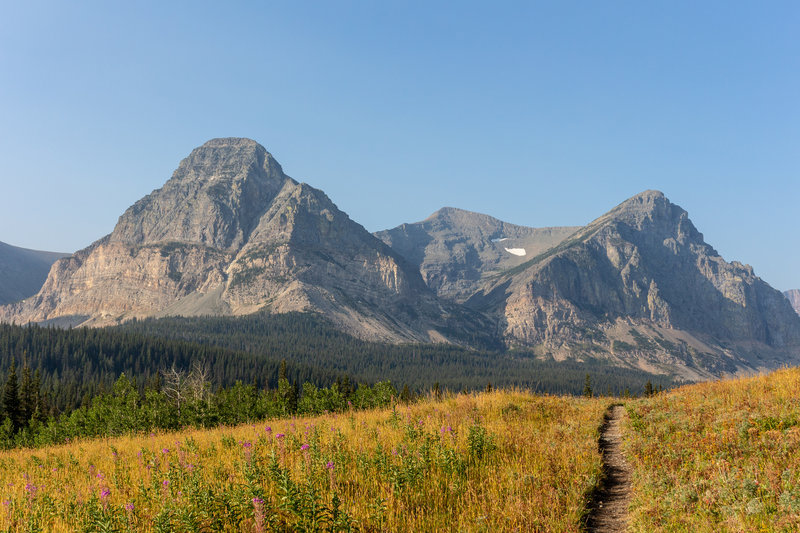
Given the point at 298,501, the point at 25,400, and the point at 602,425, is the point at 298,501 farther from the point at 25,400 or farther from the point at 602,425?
the point at 25,400

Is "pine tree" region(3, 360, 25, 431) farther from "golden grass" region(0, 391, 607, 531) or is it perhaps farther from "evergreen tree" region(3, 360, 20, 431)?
"golden grass" region(0, 391, 607, 531)

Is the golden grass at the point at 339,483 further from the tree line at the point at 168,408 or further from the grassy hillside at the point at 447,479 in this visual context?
the tree line at the point at 168,408

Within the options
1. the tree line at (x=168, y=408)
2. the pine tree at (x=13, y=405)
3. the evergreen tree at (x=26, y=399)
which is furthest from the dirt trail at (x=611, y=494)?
the evergreen tree at (x=26, y=399)

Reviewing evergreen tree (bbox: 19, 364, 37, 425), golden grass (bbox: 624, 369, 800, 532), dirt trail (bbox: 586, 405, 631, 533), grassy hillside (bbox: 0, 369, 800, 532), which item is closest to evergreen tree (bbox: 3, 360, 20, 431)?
evergreen tree (bbox: 19, 364, 37, 425)

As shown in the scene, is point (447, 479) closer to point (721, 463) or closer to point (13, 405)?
point (721, 463)

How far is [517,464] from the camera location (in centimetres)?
1021

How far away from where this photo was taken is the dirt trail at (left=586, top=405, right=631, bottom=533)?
27.0 ft

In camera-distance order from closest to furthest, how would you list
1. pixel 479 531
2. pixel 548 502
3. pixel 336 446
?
pixel 479 531, pixel 548 502, pixel 336 446

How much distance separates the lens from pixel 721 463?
30.8 ft

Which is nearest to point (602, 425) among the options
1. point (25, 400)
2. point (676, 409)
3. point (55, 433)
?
point (676, 409)

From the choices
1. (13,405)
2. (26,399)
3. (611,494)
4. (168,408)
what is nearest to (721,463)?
(611,494)

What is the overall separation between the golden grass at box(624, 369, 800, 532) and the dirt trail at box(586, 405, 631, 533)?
10.5 inches

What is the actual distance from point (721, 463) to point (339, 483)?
7411 millimetres

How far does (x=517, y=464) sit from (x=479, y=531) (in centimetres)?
315
